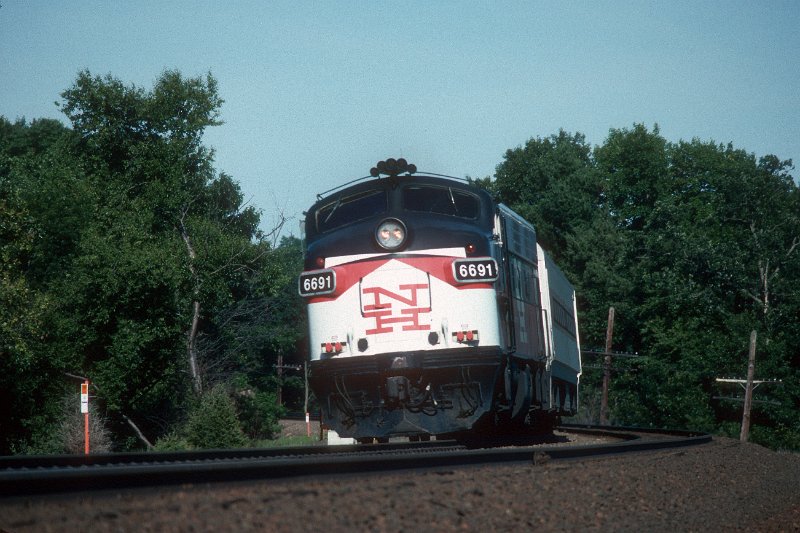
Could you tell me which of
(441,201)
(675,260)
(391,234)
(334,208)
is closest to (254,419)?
(675,260)

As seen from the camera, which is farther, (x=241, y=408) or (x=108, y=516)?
(x=241, y=408)

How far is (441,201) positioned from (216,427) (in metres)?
18.1

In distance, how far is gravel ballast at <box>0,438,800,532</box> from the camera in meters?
4.76

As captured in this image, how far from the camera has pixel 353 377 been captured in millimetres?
12883

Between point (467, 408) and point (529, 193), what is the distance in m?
58.0

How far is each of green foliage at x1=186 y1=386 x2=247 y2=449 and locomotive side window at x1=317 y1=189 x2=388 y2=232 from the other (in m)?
16.7

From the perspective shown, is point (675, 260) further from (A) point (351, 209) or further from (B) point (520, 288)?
(A) point (351, 209)

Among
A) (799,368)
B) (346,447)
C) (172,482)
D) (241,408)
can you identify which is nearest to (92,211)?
(241,408)

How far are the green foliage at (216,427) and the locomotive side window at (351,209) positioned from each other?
1667cm

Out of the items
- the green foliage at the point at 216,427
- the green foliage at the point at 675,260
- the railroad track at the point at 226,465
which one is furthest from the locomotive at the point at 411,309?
the green foliage at the point at 675,260

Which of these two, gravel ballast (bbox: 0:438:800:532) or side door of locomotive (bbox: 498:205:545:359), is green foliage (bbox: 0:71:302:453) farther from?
gravel ballast (bbox: 0:438:800:532)

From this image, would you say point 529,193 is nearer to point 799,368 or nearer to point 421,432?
point 799,368

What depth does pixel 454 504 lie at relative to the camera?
6090mm

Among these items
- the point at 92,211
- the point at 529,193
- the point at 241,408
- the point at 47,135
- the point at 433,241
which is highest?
the point at 47,135
